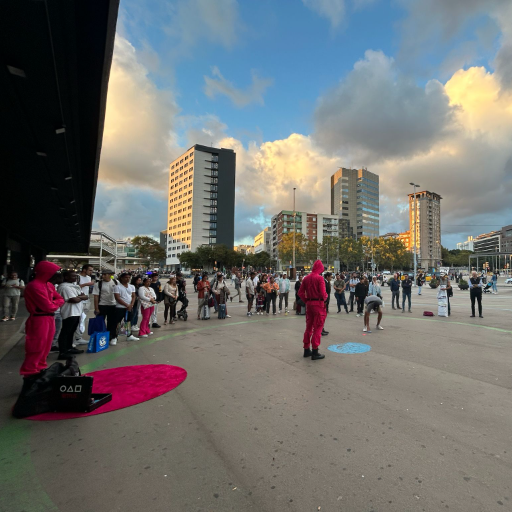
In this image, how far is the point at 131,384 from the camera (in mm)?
4836

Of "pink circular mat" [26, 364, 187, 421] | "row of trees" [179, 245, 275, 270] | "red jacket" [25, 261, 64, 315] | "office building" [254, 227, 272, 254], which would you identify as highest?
"office building" [254, 227, 272, 254]

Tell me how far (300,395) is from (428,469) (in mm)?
1881

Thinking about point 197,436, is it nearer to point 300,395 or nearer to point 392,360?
point 300,395

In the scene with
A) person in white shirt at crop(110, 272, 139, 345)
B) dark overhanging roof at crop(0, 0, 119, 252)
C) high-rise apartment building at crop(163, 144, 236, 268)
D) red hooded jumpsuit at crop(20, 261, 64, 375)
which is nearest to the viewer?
dark overhanging roof at crop(0, 0, 119, 252)

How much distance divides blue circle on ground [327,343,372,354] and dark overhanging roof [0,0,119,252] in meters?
6.95

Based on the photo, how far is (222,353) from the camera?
668cm

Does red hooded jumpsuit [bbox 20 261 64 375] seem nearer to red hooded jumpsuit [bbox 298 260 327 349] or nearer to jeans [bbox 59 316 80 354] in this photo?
jeans [bbox 59 316 80 354]

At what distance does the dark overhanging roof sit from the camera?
3.85 metres

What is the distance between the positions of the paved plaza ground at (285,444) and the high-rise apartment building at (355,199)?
138 m

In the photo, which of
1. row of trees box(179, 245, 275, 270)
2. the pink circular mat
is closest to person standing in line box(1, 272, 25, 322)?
the pink circular mat

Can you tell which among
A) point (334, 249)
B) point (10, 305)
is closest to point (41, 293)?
point (10, 305)

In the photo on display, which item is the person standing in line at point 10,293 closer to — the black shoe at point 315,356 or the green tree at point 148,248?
the black shoe at point 315,356

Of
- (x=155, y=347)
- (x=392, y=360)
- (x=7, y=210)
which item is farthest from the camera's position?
(x=7, y=210)

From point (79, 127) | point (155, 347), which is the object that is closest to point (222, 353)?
point (155, 347)
